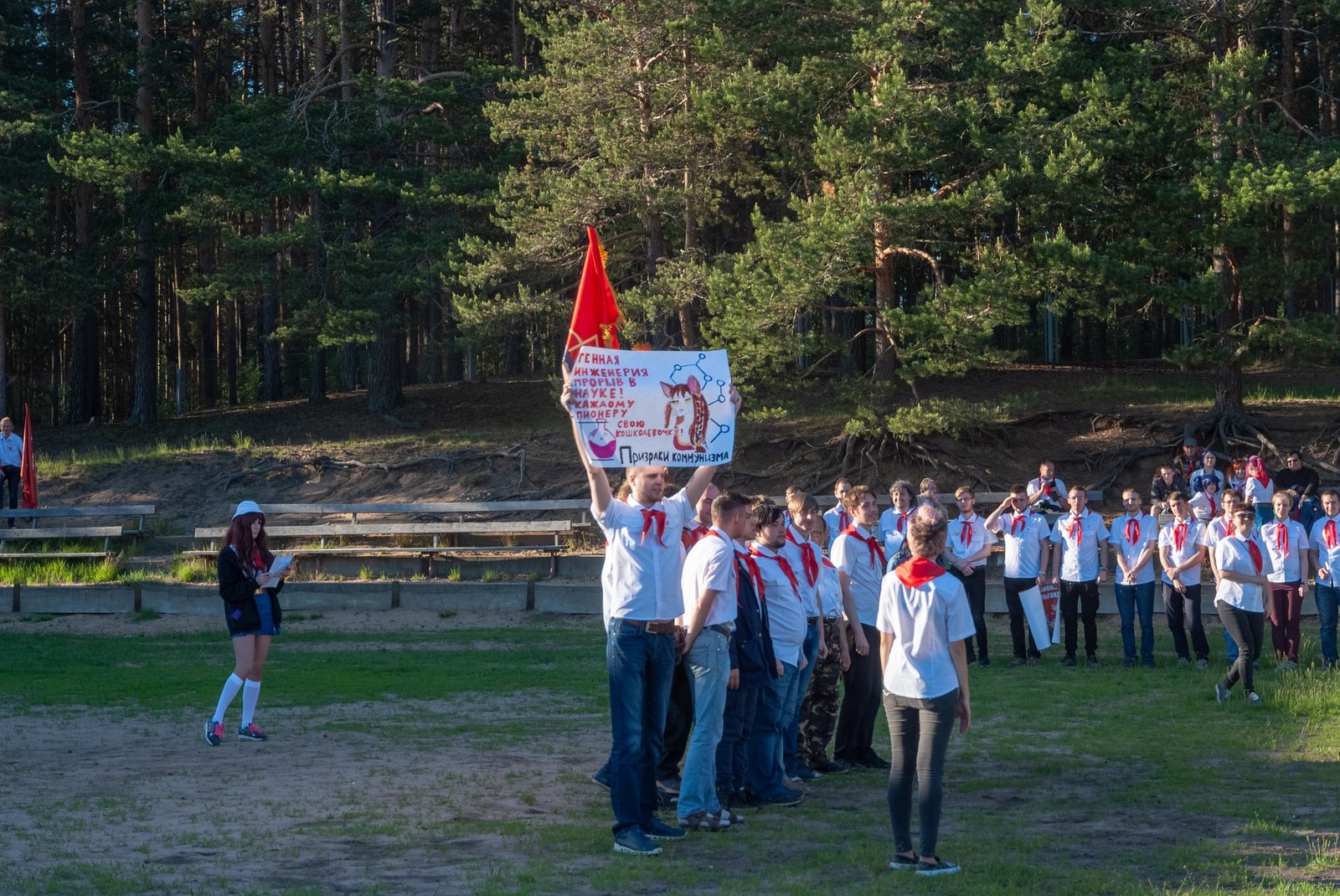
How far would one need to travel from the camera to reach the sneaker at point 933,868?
253 inches

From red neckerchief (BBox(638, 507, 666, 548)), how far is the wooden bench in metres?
18.6

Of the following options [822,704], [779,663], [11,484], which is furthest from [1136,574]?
[11,484]

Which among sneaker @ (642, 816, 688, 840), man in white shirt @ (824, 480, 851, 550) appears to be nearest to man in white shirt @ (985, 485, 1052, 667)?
man in white shirt @ (824, 480, 851, 550)

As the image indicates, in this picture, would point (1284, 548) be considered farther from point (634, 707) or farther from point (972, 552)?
point (634, 707)

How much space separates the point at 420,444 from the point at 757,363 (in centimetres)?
920

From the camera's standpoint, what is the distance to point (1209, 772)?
8.96 m

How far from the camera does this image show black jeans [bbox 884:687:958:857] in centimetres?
639

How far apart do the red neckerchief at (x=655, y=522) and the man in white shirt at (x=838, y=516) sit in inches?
105

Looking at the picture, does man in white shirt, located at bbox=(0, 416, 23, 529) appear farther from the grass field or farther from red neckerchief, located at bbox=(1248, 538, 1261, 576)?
red neckerchief, located at bbox=(1248, 538, 1261, 576)

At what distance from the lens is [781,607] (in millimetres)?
8125

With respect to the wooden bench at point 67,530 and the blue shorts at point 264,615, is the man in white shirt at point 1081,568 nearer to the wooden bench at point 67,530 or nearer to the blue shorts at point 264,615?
the blue shorts at point 264,615

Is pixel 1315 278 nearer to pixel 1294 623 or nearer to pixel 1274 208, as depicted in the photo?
pixel 1274 208

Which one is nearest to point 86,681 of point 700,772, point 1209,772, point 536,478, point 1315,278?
point 700,772

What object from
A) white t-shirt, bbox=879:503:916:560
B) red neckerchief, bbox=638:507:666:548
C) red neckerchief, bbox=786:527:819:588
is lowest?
white t-shirt, bbox=879:503:916:560
